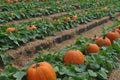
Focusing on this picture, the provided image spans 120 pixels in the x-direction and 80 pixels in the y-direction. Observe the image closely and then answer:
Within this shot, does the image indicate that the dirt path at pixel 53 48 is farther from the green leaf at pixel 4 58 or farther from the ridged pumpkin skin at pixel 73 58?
the ridged pumpkin skin at pixel 73 58

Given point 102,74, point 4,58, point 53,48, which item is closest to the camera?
point 102,74

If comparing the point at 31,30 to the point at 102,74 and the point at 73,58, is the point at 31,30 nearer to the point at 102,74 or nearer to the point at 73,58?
the point at 73,58

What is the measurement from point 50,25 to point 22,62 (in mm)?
2663

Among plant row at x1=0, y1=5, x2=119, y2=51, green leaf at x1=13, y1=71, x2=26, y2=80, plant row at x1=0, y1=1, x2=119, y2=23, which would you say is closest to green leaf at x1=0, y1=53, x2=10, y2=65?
plant row at x1=0, y1=5, x2=119, y2=51

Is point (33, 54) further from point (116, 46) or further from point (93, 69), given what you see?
point (93, 69)

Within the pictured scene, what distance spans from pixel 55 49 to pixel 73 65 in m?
3.30

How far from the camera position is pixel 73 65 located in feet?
15.2

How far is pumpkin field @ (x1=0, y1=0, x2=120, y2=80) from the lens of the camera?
432 centimetres

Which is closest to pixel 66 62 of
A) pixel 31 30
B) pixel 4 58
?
pixel 4 58

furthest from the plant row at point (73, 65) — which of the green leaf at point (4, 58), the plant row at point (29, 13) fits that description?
the plant row at point (29, 13)

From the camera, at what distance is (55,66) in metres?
4.58

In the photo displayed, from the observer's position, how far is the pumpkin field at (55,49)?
14.2ft

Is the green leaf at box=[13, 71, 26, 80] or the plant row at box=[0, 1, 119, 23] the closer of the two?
the green leaf at box=[13, 71, 26, 80]

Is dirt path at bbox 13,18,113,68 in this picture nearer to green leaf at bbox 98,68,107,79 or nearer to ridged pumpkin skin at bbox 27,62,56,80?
green leaf at bbox 98,68,107,79
